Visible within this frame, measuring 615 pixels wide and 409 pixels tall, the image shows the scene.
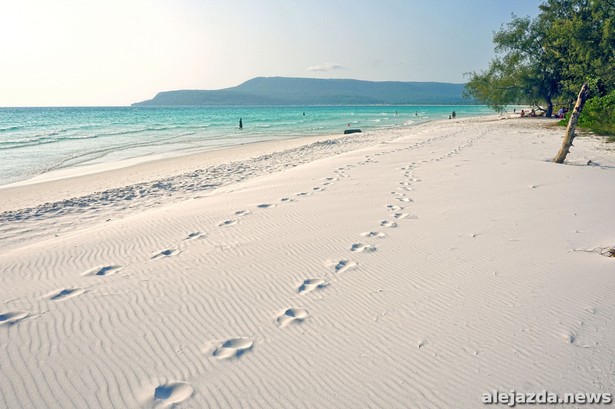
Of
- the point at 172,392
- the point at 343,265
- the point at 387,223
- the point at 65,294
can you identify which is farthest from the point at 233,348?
the point at 387,223

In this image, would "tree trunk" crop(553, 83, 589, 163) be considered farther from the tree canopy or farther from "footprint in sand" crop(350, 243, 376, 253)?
the tree canopy

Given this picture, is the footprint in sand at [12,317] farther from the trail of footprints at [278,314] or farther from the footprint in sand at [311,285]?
the footprint in sand at [311,285]

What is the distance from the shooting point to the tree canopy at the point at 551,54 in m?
21.4

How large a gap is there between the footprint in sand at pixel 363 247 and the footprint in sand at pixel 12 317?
131 inches

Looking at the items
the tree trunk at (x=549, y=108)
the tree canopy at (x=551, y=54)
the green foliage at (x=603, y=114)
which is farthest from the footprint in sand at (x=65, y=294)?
the tree trunk at (x=549, y=108)

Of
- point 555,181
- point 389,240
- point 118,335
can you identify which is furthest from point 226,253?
point 555,181

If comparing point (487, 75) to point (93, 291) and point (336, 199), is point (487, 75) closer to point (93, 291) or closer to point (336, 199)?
point (336, 199)

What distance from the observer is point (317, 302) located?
10.8 feet

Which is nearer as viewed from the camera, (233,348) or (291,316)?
(233,348)

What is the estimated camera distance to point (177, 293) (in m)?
3.53

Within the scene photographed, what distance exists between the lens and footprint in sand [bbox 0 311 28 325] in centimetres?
307

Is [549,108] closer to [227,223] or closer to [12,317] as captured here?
[227,223]

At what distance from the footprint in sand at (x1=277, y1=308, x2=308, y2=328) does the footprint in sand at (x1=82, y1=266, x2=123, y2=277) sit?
85.6 inches

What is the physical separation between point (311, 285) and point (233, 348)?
116 centimetres
